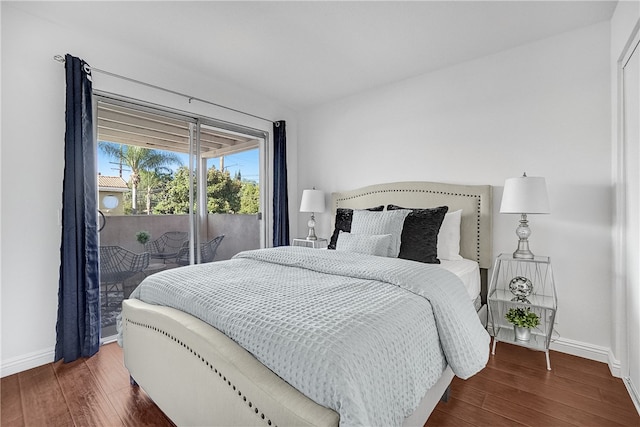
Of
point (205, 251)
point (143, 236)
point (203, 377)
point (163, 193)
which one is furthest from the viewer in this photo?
point (205, 251)

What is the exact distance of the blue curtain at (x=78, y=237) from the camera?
2.31 metres

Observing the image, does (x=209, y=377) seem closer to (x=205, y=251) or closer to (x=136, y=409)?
(x=136, y=409)

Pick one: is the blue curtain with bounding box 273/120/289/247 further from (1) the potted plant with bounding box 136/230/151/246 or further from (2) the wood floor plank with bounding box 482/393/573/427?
(2) the wood floor plank with bounding box 482/393/573/427

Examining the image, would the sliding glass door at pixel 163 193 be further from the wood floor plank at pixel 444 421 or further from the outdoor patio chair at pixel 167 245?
the wood floor plank at pixel 444 421

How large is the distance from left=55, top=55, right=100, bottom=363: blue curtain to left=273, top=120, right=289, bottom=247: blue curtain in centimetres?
196

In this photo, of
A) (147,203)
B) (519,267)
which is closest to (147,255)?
(147,203)

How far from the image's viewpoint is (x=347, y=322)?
1.15 meters

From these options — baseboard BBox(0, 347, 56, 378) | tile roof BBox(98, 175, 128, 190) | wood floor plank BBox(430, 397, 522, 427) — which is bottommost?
wood floor plank BBox(430, 397, 522, 427)

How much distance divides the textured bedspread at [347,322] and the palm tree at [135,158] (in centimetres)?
134

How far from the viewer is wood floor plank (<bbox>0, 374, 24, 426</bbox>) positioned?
1680 mm

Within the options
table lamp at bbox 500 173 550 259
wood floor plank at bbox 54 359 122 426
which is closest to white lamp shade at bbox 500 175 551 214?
table lamp at bbox 500 173 550 259

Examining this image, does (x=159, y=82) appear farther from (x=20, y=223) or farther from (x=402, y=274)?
(x=402, y=274)

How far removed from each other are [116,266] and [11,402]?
46.4 inches

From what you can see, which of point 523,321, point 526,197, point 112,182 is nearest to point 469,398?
point 523,321
